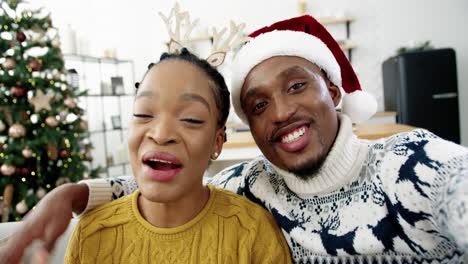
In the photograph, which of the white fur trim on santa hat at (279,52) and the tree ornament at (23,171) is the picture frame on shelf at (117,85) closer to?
the tree ornament at (23,171)

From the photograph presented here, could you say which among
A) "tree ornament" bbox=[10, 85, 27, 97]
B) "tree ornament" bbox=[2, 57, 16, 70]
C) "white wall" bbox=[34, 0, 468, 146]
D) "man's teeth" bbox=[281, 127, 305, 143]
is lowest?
"man's teeth" bbox=[281, 127, 305, 143]

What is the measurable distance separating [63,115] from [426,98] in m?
4.19

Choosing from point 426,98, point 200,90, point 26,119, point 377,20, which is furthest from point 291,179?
point 377,20

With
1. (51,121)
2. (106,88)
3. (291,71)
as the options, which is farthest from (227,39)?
(106,88)

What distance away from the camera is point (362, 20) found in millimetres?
5320

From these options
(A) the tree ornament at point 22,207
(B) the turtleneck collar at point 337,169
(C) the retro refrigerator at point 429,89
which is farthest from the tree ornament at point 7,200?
(C) the retro refrigerator at point 429,89

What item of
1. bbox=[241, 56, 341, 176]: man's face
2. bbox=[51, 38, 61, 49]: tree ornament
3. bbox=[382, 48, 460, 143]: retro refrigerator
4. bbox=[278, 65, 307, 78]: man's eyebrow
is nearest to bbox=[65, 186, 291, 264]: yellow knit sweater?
bbox=[241, 56, 341, 176]: man's face

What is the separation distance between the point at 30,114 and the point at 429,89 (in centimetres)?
447

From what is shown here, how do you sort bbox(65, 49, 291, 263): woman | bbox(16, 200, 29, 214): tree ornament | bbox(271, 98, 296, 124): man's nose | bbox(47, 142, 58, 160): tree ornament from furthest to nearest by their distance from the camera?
1. bbox(47, 142, 58, 160): tree ornament
2. bbox(16, 200, 29, 214): tree ornament
3. bbox(271, 98, 296, 124): man's nose
4. bbox(65, 49, 291, 263): woman

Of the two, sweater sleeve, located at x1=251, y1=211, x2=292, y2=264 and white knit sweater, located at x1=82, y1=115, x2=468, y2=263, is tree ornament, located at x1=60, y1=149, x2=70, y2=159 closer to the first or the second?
white knit sweater, located at x1=82, y1=115, x2=468, y2=263

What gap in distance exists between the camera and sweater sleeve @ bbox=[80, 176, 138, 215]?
1.13 m

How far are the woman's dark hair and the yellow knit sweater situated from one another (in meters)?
0.29

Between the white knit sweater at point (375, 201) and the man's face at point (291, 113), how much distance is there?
46mm

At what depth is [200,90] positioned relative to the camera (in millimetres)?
1019
